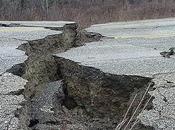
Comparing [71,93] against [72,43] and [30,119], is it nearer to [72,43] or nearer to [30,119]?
[30,119]

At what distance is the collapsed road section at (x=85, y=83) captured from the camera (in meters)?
3.39

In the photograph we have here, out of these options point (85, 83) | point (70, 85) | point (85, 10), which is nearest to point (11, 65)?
point (70, 85)

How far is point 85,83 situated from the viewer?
4.29 metres

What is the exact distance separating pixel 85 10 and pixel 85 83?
9.08 metres

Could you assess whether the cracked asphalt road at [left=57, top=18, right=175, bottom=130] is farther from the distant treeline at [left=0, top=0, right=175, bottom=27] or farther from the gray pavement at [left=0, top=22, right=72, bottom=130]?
the distant treeline at [left=0, top=0, right=175, bottom=27]

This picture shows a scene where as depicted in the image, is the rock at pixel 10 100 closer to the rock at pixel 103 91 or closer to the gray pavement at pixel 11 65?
the gray pavement at pixel 11 65

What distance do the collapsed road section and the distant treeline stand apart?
4265mm

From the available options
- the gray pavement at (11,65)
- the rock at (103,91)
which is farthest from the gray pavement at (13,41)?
the rock at (103,91)

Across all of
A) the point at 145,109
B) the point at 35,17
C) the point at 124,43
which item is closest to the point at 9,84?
the point at 145,109

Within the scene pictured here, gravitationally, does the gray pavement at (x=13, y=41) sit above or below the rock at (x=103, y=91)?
above

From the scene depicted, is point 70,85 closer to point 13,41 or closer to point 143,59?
point 143,59

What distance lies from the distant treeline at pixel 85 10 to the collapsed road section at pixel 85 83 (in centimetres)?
426

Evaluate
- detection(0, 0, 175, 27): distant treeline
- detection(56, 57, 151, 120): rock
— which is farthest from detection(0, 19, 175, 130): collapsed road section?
detection(0, 0, 175, 27): distant treeline

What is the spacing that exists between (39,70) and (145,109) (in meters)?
1.81
